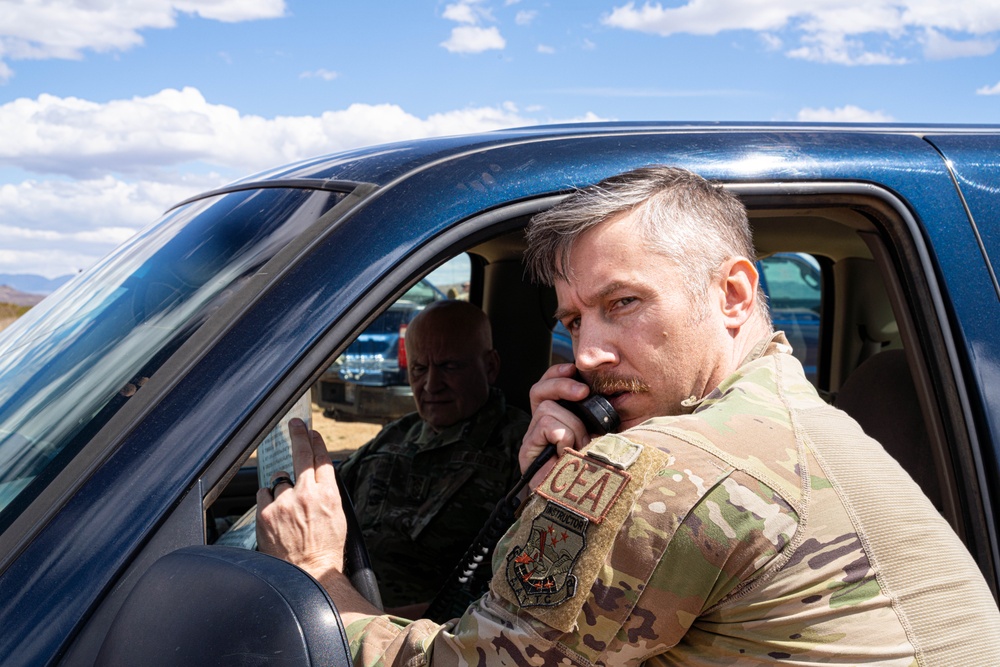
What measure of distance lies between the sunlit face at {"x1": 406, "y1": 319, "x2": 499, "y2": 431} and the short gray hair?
4.88ft

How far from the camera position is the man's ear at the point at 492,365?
9.95 feet

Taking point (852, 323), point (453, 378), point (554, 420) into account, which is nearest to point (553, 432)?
point (554, 420)

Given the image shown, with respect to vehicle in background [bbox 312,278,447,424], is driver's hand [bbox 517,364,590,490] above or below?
above

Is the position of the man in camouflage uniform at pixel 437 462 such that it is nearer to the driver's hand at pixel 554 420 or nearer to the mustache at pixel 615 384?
the driver's hand at pixel 554 420

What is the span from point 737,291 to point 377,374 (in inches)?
166

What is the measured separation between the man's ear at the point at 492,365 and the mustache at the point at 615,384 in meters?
1.48

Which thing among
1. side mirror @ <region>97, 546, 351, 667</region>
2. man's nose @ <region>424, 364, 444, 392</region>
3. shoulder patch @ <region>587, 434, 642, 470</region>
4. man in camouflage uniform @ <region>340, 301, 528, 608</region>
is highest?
shoulder patch @ <region>587, 434, 642, 470</region>

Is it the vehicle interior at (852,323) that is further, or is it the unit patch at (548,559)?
the vehicle interior at (852,323)

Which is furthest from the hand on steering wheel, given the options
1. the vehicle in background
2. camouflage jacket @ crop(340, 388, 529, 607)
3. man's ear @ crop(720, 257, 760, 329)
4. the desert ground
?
the vehicle in background

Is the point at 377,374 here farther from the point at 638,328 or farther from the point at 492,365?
the point at 638,328

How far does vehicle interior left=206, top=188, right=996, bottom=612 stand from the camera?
1556 mm

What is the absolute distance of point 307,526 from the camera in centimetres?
160

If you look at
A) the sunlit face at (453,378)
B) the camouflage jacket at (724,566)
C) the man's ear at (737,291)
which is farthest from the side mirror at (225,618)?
the sunlit face at (453,378)

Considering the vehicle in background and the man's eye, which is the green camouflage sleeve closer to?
the man's eye
